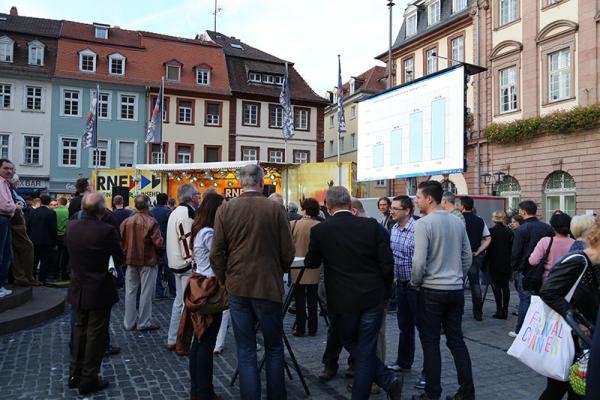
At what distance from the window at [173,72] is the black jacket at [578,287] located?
117 feet

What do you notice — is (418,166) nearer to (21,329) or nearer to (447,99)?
(447,99)

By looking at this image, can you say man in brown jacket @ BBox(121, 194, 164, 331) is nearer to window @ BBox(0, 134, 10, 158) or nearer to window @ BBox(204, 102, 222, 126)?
window @ BBox(0, 134, 10, 158)

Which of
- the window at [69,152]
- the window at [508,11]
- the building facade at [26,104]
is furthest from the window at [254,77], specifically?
the window at [508,11]

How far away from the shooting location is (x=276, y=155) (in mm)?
38500

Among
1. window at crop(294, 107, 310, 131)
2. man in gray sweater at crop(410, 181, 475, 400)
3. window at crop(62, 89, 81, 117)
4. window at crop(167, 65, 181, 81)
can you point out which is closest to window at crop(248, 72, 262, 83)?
window at crop(294, 107, 310, 131)

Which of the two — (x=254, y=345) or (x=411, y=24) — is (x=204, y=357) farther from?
(x=411, y=24)

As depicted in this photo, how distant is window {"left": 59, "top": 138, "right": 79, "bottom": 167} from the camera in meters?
33.1

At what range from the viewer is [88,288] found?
15.3 ft

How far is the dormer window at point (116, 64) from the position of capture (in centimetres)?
3462

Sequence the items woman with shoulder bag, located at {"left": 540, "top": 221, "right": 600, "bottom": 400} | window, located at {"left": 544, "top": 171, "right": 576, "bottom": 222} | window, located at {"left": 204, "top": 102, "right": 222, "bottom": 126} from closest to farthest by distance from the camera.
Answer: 1. woman with shoulder bag, located at {"left": 540, "top": 221, "right": 600, "bottom": 400}
2. window, located at {"left": 544, "top": 171, "right": 576, "bottom": 222}
3. window, located at {"left": 204, "top": 102, "right": 222, "bottom": 126}

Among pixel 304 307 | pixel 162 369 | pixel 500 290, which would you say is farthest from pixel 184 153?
pixel 162 369

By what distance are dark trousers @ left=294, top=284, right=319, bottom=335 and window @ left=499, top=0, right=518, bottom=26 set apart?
70.0 feet

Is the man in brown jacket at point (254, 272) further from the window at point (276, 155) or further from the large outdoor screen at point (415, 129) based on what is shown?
the window at point (276, 155)

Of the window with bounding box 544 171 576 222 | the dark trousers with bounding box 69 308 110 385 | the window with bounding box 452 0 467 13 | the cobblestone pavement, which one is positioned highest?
the window with bounding box 452 0 467 13
